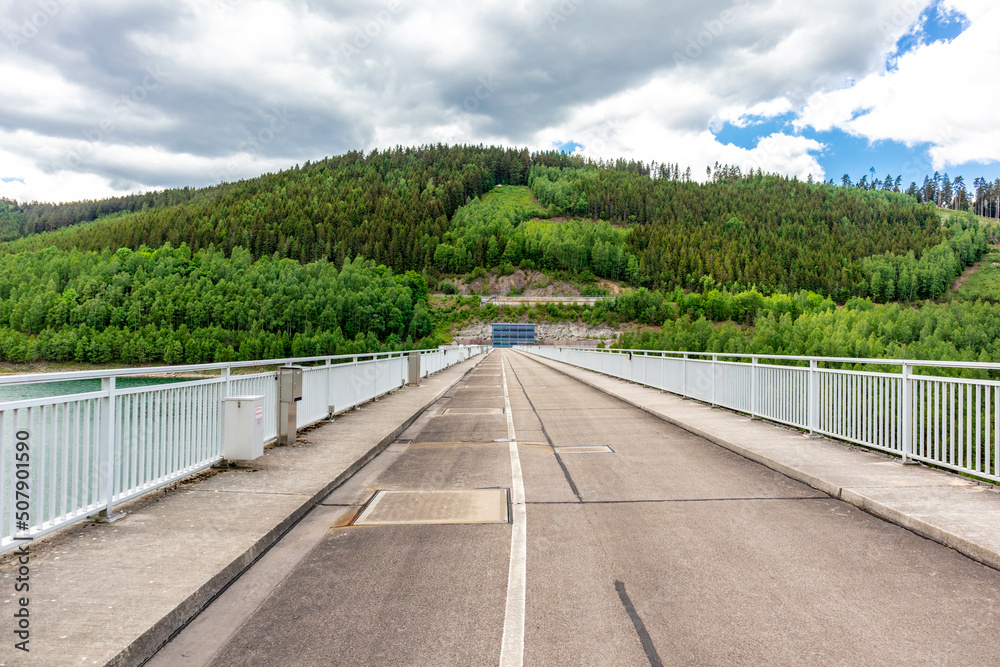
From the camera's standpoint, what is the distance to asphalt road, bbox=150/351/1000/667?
321 cm

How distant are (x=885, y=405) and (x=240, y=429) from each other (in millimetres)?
8877

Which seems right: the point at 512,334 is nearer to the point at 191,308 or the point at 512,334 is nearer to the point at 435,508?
the point at 191,308

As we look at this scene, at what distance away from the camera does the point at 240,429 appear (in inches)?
294

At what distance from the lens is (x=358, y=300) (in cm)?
14025

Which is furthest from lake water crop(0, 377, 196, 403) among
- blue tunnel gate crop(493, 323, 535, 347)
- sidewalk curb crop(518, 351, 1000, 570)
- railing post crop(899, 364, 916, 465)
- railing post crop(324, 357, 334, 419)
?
blue tunnel gate crop(493, 323, 535, 347)

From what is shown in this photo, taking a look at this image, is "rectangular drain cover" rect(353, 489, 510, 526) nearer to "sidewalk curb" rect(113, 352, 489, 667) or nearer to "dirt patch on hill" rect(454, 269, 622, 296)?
"sidewalk curb" rect(113, 352, 489, 667)

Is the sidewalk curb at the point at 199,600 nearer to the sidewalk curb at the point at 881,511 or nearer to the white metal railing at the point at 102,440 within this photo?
the white metal railing at the point at 102,440

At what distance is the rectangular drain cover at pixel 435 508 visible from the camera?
5.66 metres

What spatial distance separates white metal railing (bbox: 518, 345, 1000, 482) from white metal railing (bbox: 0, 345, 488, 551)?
8.31 meters

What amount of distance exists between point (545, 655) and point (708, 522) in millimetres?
3009

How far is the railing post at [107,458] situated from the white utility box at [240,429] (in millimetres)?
2104

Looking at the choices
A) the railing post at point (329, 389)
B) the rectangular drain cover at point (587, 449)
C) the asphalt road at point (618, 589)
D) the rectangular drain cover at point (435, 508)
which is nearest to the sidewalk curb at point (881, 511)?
the asphalt road at point (618, 589)

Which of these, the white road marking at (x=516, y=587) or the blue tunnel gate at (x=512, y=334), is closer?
the white road marking at (x=516, y=587)

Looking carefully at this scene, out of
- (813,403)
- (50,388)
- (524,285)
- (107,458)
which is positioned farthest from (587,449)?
(524,285)
